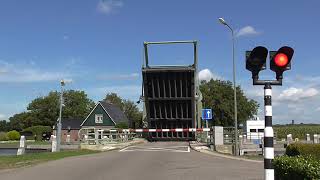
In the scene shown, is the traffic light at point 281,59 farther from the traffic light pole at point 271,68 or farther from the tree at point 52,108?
the tree at point 52,108

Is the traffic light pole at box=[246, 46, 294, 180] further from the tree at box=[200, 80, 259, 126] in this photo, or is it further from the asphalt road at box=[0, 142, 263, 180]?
the tree at box=[200, 80, 259, 126]

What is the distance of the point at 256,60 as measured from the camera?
28.4ft

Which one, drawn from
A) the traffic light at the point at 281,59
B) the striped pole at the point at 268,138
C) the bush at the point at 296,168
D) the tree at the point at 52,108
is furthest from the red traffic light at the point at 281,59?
the tree at the point at 52,108

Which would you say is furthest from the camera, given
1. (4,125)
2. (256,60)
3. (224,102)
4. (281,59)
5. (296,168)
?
(4,125)

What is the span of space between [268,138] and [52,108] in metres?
110

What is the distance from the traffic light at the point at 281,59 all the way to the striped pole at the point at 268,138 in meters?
0.41

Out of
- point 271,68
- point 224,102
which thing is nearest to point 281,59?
point 271,68

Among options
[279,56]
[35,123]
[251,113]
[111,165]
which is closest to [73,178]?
[111,165]

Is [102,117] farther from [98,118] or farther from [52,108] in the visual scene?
[52,108]

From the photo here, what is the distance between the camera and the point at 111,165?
61.0 ft

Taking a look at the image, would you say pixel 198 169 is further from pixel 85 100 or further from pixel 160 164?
pixel 85 100

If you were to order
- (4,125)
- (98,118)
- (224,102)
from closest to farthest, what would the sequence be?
(224,102) → (98,118) → (4,125)

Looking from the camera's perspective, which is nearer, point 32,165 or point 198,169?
point 198,169

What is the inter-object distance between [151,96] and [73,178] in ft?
65.1
